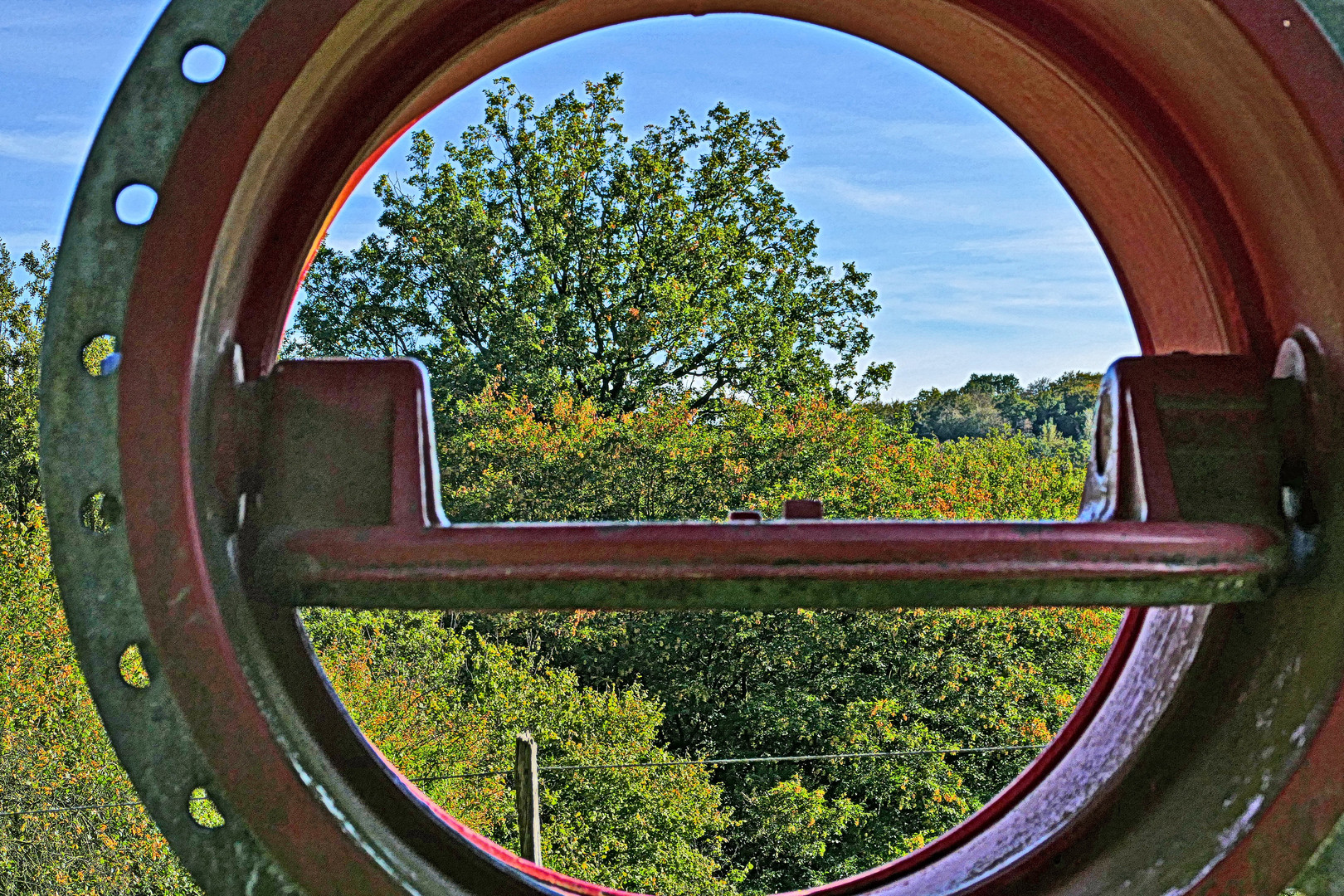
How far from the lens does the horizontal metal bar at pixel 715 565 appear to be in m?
1.00

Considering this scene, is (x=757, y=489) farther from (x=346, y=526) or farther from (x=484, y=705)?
(x=346, y=526)

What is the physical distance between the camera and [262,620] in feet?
3.35

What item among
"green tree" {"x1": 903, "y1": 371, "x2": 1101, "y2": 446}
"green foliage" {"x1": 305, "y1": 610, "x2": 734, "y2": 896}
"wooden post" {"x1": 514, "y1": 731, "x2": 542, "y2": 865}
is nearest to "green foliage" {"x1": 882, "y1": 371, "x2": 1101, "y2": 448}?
"green tree" {"x1": 903, "y1": 371, "x2": 1101, "y2": 446}

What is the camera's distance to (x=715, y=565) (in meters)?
1.00

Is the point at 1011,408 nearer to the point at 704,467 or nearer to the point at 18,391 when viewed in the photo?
the point at 704,467

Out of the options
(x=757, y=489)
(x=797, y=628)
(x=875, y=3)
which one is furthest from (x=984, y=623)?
(x=875, y=3)

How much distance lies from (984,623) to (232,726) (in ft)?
46.5

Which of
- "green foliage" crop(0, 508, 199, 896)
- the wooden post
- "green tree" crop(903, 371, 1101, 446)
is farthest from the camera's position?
"green tree" crop(903, 371, 1101, 446)

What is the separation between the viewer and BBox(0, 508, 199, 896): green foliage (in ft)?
32.5

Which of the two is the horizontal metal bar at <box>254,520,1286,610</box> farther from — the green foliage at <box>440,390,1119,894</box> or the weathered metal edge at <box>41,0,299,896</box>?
the green foliage at <box>440,390,1119,894</box>

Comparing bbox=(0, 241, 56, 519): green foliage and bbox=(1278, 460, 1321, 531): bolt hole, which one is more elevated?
bbox=(0, 241, 56, 519): green foliage

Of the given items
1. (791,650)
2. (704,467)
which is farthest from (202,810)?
(704,467)

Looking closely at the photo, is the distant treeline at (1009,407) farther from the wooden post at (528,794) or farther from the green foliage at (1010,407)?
the wooden post at (528,794)

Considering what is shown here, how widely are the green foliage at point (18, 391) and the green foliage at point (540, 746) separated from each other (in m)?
6.57
